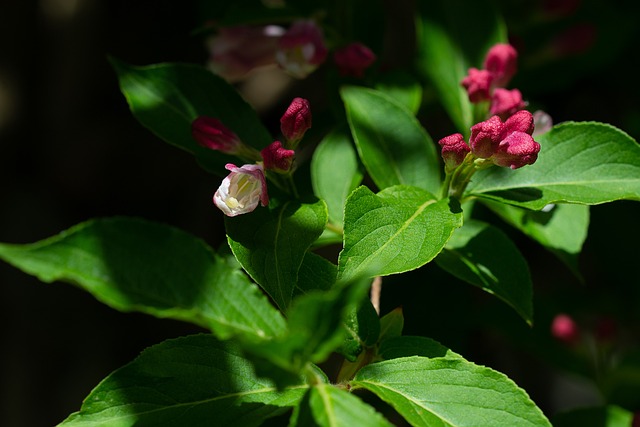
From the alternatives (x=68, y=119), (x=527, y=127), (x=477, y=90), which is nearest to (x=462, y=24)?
(x=477, y=90)

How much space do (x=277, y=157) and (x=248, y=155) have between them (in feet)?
0.36

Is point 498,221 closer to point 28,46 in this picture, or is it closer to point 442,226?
point 442,226

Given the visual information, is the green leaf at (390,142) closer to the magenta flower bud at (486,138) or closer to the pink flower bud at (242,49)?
the magenta flower bud at (486,138)

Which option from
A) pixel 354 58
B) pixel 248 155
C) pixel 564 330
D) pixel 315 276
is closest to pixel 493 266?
pixel 315 276

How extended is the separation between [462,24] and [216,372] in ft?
2.66

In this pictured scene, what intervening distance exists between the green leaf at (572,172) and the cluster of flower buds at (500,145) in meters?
0.06

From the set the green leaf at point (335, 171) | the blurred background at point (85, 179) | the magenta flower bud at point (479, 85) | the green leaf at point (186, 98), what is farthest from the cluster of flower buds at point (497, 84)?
the blurred background at point (85, 179)

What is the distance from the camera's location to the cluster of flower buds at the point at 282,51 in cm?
129

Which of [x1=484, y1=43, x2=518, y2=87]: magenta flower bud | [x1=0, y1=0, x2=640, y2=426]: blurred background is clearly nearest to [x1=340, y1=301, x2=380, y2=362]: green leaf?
[x1=484, y1=43, x2=518, y2=87]: magenta flower bud

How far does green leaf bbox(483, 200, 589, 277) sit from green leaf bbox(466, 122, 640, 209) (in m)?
0.11

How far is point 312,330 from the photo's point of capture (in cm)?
66

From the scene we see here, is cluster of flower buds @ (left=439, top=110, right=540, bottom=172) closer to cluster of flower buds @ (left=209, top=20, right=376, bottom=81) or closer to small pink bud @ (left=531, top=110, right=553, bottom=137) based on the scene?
small pink bud @ (left=531, top=110, right=553, bottom=137)

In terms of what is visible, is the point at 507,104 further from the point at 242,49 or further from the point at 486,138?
the point at 242,49

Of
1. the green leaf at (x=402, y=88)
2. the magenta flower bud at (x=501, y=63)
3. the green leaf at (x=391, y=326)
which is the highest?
the magenta flower bud at (x=501, y=63)
